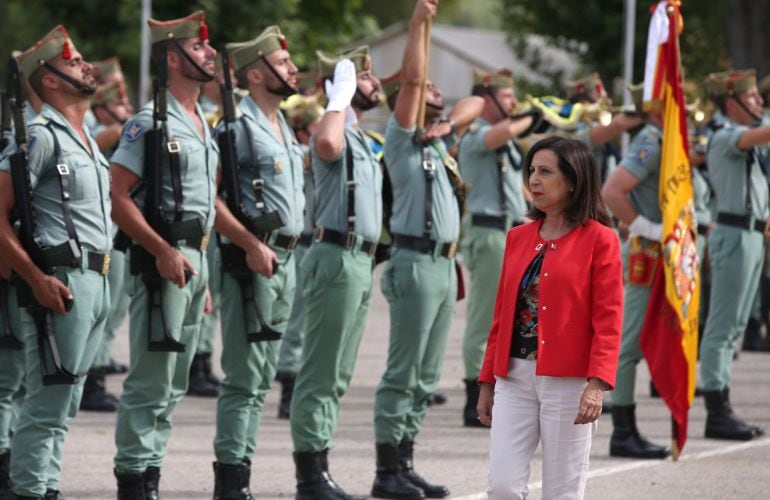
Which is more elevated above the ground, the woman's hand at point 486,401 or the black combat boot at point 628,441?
the woman's hand at point 486,401

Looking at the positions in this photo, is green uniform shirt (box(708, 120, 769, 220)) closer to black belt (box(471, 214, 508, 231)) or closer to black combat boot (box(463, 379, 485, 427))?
black belt (box(471, 214, 508, 231))

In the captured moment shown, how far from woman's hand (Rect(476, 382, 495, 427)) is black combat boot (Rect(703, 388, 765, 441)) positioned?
431 centimetres

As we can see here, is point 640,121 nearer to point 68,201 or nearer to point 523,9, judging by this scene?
point 68,201

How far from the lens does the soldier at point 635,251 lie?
941cm

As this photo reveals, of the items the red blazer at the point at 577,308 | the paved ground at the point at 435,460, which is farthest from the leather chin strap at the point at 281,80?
the red blazer at the point at 577,308

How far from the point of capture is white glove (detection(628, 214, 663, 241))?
9562 millimetres

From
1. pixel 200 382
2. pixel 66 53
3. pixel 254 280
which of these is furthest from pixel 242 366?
pixel 200 382

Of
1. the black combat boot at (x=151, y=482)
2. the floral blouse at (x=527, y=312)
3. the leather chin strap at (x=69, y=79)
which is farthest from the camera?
the black combat boot at (x=151, y=482)

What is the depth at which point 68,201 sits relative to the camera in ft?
22.3

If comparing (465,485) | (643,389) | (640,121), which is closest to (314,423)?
(465,485)

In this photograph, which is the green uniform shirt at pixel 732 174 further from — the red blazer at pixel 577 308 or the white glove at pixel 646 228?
the red blazer at pixel 577 308

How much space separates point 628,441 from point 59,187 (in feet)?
13.3

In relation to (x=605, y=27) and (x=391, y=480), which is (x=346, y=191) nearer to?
(x=391, y=480)

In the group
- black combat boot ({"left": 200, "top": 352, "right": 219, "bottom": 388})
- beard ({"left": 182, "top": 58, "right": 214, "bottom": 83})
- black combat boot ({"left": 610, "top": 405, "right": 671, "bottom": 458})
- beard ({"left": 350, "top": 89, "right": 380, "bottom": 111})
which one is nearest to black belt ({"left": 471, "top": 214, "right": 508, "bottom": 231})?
black combat boot ({"left": 610, "top": 405, "right": 671, "bottom": 458})
